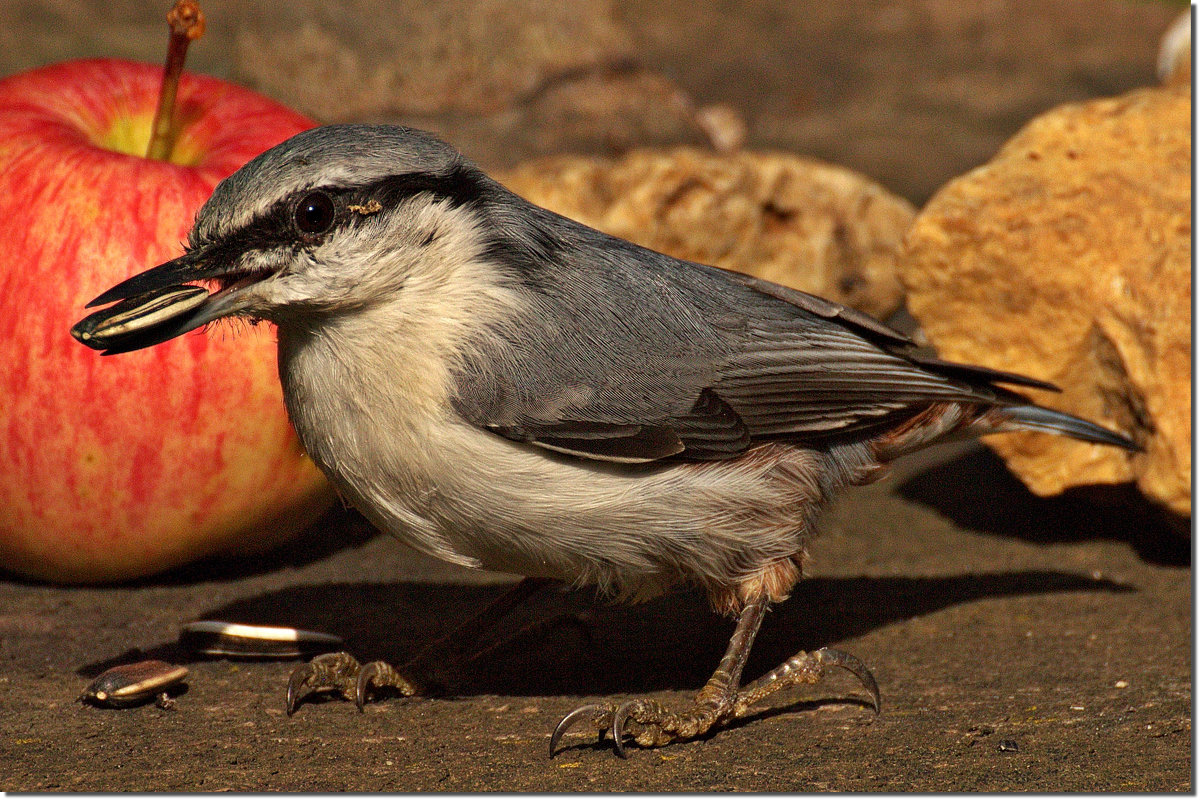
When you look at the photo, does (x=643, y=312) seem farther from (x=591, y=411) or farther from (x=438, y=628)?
(x=438, y=628)

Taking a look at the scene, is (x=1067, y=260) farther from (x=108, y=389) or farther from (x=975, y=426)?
(x=108, y=389)

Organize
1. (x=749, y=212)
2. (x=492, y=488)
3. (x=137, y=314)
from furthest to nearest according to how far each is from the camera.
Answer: (x=749, y=212) → (x=492, y=488) → (x=137, y=314)

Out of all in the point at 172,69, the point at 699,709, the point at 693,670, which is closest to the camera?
the point at 699,709

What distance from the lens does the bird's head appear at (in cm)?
284

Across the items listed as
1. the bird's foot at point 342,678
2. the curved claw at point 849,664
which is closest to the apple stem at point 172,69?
the bird's foot at point 342,678

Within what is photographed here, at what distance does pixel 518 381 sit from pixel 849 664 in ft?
3.94

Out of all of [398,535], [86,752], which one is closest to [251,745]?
[86,752]

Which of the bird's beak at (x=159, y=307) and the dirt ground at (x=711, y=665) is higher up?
the bird's beak at (x=159, y=307)

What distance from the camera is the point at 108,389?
12.3 feet

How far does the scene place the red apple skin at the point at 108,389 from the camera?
146 inches

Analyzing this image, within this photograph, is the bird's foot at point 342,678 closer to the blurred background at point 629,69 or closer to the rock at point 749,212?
the rock at point 749,212

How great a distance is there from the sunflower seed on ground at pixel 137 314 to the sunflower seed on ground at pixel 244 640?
111cm

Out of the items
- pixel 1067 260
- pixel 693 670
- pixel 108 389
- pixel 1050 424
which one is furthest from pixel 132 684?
pixel 1067 260

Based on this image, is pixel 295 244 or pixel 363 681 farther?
pixel 363 681
